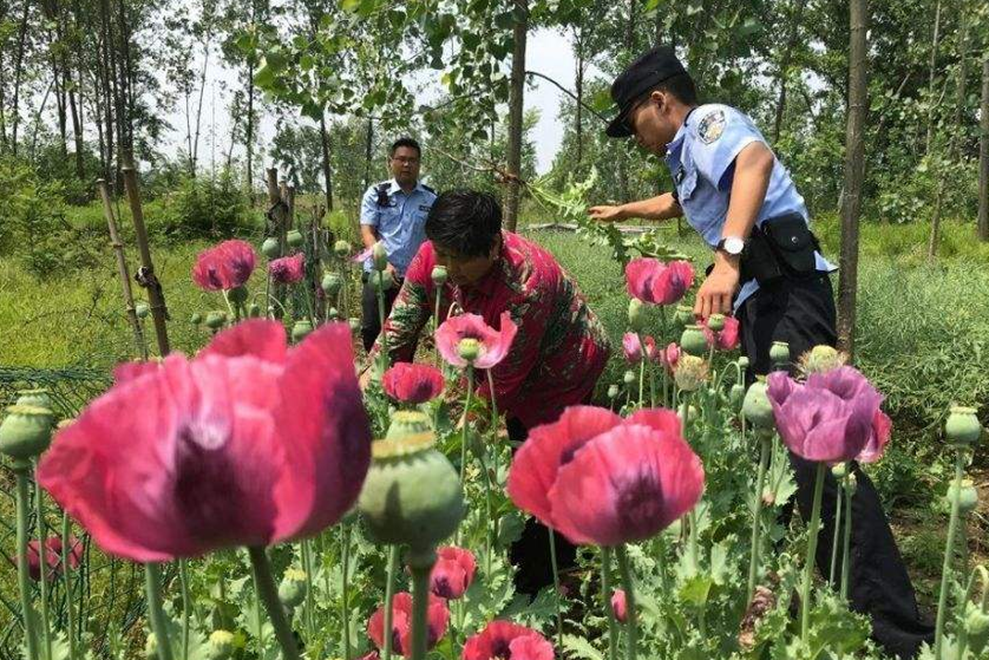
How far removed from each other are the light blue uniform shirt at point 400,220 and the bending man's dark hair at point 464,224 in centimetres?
232

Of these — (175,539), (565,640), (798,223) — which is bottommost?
(565,640)

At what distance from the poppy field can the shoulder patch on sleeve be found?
382mm

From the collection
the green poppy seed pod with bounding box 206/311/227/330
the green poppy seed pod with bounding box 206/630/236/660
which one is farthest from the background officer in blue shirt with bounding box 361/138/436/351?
the green poppy seed pod with bounding box 206/630/236/660

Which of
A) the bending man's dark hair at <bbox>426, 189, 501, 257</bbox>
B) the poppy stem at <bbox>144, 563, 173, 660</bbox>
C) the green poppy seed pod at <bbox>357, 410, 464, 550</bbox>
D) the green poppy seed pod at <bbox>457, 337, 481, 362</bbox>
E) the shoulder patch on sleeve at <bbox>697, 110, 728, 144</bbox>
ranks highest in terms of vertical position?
the shoulder patch on sleeve at <bbox>697, 110, 728, 144</bbox>

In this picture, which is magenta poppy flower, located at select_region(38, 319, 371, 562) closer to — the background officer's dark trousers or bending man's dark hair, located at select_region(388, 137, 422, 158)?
the background officer's dark trousers

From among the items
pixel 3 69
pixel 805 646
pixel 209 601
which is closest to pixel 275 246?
pixel 209 601

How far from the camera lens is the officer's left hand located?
186 centimetres

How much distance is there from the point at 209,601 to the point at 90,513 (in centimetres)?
126

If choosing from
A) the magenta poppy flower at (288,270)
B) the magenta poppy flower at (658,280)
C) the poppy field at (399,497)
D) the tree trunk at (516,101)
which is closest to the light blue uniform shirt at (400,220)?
the tree trunk at (516,101)

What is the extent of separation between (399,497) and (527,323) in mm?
1961

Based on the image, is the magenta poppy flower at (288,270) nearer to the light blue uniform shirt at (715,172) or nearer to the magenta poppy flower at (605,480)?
the light blue uniform shirt at (715,172)

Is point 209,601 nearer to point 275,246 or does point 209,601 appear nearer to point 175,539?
point 275,246

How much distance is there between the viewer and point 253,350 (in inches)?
16.5

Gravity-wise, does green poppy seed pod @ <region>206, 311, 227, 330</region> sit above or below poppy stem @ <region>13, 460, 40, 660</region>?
above
